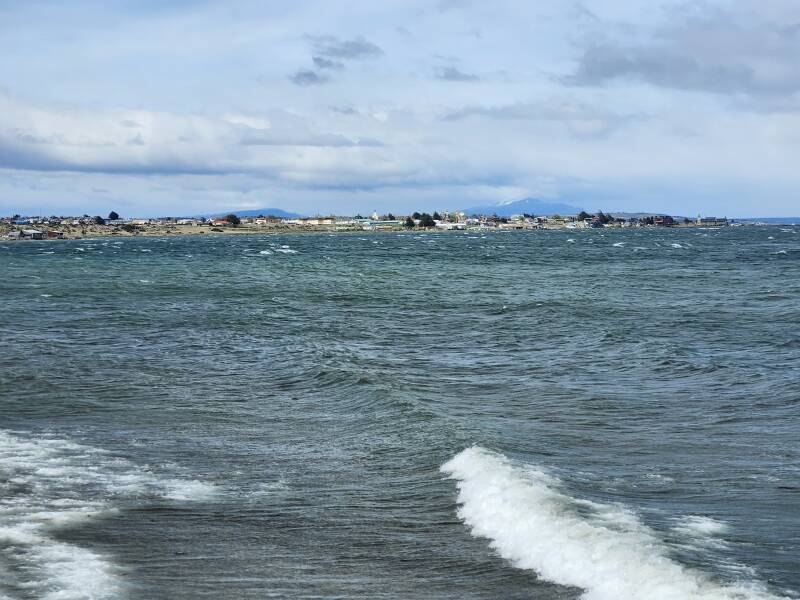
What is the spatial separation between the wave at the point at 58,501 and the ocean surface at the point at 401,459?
0.05 meters

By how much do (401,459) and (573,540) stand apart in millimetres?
5527

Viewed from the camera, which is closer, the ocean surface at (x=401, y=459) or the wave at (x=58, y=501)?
the wave at (x=58, y=501)

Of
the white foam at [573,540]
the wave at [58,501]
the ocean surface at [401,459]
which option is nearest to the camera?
the white foam at [573,540]

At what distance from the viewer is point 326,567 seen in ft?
39.7

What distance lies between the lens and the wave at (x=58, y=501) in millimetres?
11438

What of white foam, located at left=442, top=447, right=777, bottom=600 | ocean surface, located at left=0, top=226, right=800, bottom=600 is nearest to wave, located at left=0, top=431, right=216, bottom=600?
ocean surface, located at left=0, top=226, right=800, bottom=600

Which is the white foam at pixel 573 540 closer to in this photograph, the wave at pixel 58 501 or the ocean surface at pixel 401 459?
the ocean surface at pixel 401 459

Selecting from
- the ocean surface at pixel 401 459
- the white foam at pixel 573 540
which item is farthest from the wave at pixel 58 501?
the white foam at pixel 573 540

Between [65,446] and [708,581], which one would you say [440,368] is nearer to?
[65,446]

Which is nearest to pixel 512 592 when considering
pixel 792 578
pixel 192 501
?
pixel 792 578

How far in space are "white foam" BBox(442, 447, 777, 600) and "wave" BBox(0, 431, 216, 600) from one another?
4828mm

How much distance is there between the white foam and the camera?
1112 cm

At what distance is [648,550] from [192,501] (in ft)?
23.9

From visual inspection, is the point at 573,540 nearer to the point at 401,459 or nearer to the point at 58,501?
the point at 401,459
